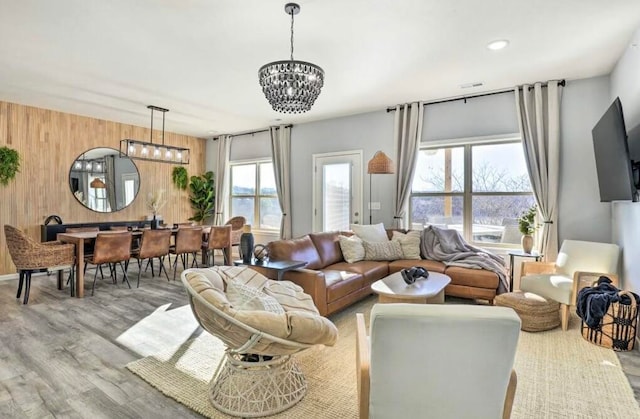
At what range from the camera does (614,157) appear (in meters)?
3.11

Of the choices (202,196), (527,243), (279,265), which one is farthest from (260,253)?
(202,196)

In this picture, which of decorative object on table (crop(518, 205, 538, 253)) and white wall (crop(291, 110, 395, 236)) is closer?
decorative object on table (crop(518, 205, 538, 253))

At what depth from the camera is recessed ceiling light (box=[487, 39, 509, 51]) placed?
330 centimetres

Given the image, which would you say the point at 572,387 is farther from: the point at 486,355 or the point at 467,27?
the point at 467,27

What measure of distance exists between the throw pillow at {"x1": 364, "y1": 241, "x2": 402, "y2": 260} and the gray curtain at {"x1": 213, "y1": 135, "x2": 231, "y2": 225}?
448 centimetres

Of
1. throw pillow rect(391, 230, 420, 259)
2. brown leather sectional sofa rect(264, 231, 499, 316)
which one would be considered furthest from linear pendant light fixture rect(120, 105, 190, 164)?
throw pillow rect(391, 230, 420, 259)

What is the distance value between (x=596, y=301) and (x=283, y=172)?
208 inches

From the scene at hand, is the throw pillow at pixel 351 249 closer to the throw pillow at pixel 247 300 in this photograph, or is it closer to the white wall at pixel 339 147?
the white wall at pixel 339 147

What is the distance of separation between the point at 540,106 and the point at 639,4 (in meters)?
1.81

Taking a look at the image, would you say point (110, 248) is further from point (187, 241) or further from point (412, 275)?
point (412, 275)

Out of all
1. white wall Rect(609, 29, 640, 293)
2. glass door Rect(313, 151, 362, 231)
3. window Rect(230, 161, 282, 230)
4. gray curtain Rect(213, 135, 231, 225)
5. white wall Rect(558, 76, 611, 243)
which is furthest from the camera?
gray curtain Rect(213, 135, 231, 225)

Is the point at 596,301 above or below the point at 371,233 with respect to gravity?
below

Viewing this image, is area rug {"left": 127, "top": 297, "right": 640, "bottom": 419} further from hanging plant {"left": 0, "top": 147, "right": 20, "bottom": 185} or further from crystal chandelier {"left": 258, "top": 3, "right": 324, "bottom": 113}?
hanging plant {"left": 0, "top": 147, "right": 20, "bottom": 185}

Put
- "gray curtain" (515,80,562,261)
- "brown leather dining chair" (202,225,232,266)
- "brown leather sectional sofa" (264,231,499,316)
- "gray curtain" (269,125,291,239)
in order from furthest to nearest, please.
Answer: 1. "gray curtain" (269,125,291,239)
2. "brown leather dining chair" (202,225,232,266)
3. "gray curtain" (515,80,562,261)
4. "brown leather sectional sofa" (264,231,499,316)
